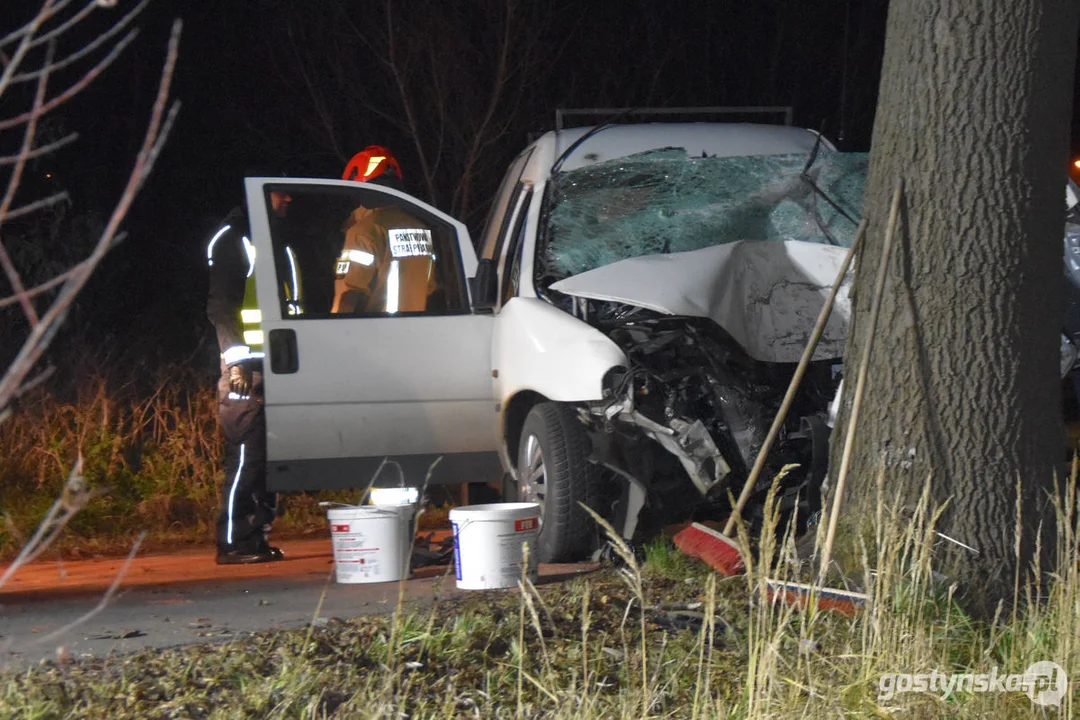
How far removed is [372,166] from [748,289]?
8.16 feet

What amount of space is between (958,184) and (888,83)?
492 millimetres

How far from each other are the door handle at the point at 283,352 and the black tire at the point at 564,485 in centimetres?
126

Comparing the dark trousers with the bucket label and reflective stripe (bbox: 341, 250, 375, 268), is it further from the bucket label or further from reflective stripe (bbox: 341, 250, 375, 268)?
the bucket label

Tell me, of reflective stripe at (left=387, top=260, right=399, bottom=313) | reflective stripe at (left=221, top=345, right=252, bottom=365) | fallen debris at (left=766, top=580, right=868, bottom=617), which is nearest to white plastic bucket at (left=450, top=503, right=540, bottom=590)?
fallen debris at (left=766, top=580, right=868, bottom=617)

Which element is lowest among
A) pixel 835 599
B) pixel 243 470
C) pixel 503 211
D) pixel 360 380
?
pixel 243 470

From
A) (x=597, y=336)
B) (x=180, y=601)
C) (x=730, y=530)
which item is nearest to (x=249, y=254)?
(x=180, y=601)

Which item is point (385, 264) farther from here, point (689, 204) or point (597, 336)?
point (597, 336)

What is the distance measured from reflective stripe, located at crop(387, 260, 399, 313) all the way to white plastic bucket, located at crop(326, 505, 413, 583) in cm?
144

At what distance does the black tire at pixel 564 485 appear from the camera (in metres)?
5.71

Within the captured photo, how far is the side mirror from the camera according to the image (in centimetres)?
639

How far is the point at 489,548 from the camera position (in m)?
5.28

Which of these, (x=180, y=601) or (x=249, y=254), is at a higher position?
(x=249, y=254)

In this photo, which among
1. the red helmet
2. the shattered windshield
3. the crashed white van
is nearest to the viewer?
the crashed white van

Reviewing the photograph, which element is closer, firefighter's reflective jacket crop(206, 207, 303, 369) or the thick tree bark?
the thick tree bark
